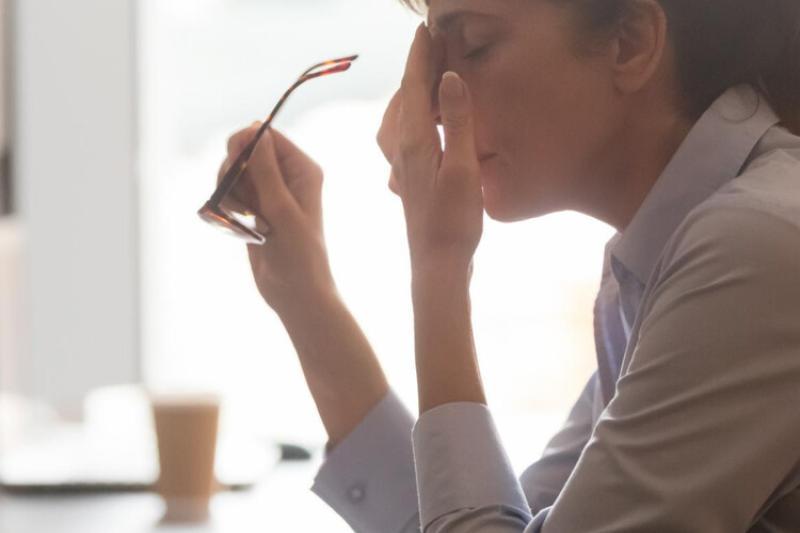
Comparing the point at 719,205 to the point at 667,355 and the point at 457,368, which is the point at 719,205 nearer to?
the point at 667,355

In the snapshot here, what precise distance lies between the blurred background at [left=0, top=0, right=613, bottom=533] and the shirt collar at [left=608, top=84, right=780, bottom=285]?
1.43m

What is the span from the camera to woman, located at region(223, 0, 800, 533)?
2.64 feet

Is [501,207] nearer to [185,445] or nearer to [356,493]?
[356,493]

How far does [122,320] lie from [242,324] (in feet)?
0.80

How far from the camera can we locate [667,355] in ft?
2.72

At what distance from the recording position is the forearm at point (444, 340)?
3.17 ft

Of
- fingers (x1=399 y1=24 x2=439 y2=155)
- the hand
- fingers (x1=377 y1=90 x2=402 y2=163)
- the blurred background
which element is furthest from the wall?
fingers (x1=399 y1=24 x2=439 y2=155)

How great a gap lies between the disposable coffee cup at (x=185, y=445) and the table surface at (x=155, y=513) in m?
0.02

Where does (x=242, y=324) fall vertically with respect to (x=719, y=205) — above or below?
below

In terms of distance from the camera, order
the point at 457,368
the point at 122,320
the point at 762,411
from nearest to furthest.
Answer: the point at 762,411 → the point at 457,368 → the point at 122,320

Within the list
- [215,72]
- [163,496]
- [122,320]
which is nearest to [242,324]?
[122,320]

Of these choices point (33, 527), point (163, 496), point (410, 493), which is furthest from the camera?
point (163, 496)

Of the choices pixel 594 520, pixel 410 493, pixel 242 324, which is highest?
pixel 594 520

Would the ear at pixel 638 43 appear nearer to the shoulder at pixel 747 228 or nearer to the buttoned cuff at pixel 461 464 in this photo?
the shoulder at pixel 747 228
